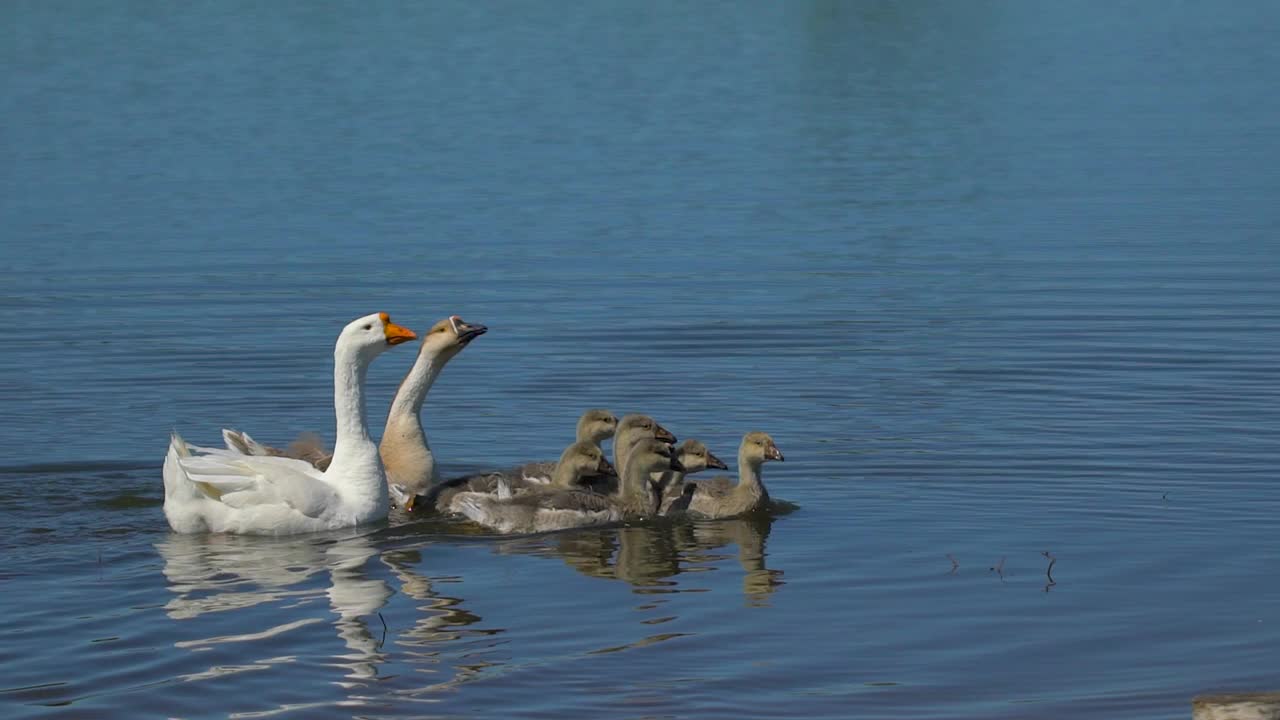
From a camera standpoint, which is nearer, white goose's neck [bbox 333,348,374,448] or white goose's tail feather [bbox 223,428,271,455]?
white goose's neck [bbox 333,348,374,448]

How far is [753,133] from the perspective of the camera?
118 ft

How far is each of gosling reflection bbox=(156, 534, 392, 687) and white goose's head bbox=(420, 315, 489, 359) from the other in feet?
5.98

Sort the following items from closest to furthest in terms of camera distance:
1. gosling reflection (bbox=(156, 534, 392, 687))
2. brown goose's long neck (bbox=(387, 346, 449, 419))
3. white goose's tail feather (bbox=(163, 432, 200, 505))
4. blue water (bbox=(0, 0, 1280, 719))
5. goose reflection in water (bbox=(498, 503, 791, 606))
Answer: blue water (bbox=(0, 0, 1280, 719))
gosling reflection (bbox=(156, 534, 392, 687))
goose reflection in water (bbox=(498, 503, 791, 606))
white goose's tail feather (bbox=(163, 432, 200, 505))
brown goose's long neck (bbox=(387, 346, 449, 419))

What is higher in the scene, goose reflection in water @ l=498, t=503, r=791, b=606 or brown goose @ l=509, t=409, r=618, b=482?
brown goose @ l=509, t=409, r=618, b=482

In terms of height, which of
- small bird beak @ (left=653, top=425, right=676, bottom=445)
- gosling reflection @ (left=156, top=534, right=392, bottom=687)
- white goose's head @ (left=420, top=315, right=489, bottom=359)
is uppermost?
white goose's head @ (left=420, top=315, right=489, bottom=359)

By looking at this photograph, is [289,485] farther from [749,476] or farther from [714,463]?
[749,476]

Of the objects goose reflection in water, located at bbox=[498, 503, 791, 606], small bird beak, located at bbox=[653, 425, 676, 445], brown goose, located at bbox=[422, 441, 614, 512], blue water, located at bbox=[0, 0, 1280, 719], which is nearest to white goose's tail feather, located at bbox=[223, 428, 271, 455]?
blue water, located at bbox=[0, 0, 1280, 719]

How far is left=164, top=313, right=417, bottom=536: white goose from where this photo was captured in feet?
43.4

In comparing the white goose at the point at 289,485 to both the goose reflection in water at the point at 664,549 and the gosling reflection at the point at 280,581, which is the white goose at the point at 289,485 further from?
the goose reflection in water at the point at 664,549

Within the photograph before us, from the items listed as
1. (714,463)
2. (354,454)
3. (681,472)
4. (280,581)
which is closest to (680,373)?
(681,472)

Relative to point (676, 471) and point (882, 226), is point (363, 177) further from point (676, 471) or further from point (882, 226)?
point (676, 471)

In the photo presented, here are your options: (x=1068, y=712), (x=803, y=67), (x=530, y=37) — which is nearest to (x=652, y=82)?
(x=803, y=67)

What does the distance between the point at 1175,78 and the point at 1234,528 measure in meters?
31.4

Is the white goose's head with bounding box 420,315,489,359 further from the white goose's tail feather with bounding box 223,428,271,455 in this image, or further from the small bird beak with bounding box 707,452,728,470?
the small bird beak with bounding box 707,452,728,470
